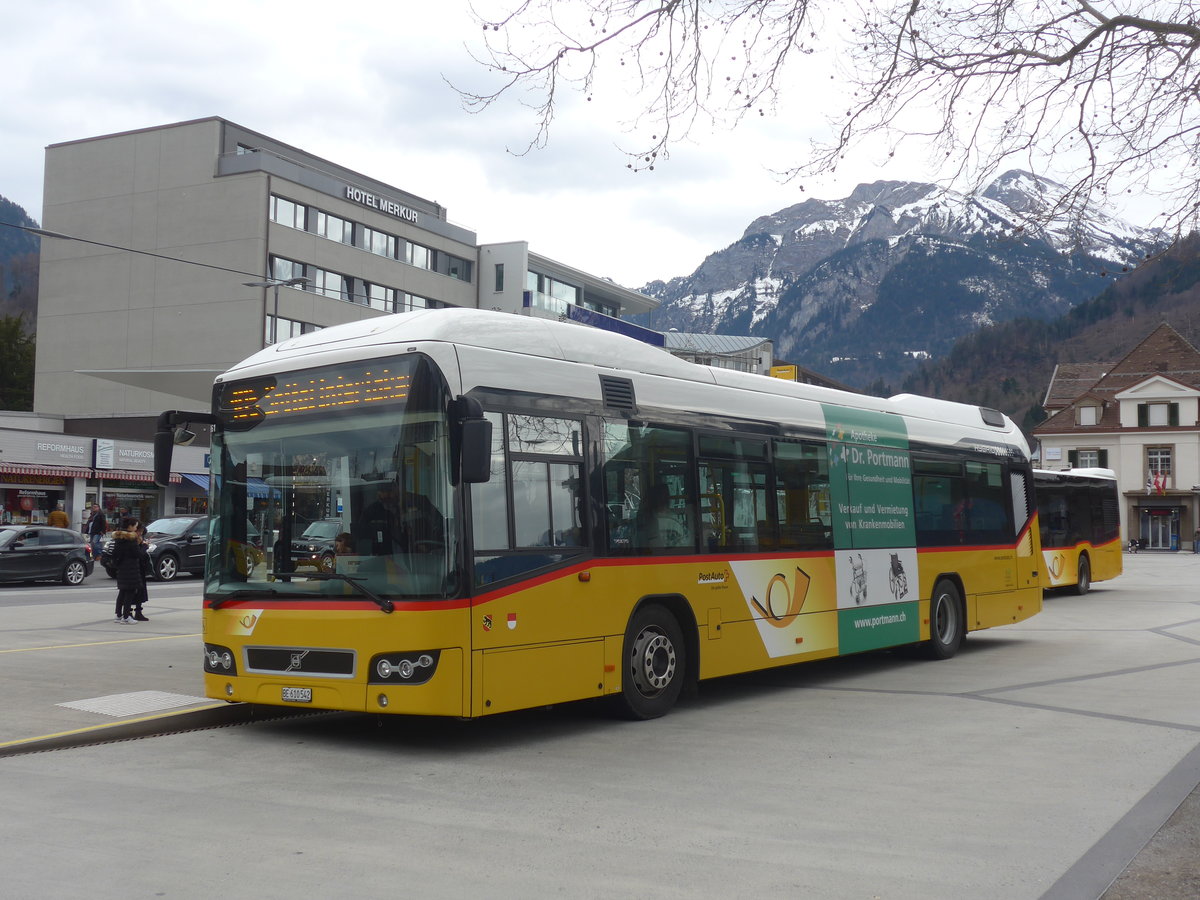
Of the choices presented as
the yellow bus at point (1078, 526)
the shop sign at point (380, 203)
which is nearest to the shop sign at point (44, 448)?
the shop sign at point (380, 203)

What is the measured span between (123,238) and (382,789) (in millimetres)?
54527

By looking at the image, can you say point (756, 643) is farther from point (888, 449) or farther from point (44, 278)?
point (44, 278)

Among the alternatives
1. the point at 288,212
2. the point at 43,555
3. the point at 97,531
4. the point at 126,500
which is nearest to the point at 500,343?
the point at 43,555

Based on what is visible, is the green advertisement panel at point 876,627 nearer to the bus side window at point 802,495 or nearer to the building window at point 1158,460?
the bus side window at point 802,495

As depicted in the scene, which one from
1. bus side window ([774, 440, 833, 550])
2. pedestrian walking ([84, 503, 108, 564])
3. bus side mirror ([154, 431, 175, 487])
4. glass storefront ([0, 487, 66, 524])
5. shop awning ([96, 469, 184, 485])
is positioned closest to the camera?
bus side mirror ([154, 431, 175, 487])

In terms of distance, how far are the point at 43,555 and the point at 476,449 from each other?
74.7 feet

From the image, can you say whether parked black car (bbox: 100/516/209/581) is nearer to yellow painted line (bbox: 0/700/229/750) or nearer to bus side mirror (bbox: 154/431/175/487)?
yellow painted line (bbox: 0/700/229/750)

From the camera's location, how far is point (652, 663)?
953 centimetres

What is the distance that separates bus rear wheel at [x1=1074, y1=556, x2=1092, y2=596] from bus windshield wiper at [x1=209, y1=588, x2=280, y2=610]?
25.0 metres

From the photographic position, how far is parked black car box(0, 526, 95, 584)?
86.3ft

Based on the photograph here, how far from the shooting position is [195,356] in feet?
177

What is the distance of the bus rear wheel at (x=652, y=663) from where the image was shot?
923 cm

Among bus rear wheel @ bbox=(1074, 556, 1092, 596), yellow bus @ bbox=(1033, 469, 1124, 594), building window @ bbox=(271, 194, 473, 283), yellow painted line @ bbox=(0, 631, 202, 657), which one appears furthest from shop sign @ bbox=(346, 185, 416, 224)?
yellow painted line @ bbox=(0, 631, 202, 657)

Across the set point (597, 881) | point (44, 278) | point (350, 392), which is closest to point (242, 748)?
point (350, 392)
